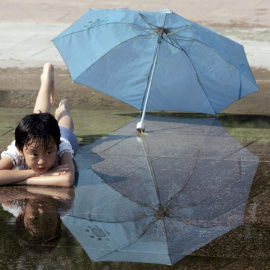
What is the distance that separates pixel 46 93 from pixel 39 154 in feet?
5.47

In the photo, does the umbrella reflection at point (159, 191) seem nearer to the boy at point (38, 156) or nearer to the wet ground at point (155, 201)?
the wet ground at point (155, 201)

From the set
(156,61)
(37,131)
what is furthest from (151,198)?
(156,61)

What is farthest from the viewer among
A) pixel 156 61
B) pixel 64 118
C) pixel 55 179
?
pixel 156 61

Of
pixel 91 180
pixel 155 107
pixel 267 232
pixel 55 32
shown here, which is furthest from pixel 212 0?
pixel 267 232

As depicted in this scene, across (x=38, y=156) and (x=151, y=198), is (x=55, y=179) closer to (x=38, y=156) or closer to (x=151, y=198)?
(x=38, y=156)

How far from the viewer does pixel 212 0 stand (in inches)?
659

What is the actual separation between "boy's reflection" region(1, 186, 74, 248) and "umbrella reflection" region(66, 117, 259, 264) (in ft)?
0.30

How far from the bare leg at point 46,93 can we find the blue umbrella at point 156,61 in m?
0.26

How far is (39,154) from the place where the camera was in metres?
5.16

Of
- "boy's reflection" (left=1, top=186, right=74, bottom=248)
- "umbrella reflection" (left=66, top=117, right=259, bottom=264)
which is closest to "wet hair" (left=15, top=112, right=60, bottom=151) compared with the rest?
"boy's reflection" (left=1, top=186, right=74, bottom=248)

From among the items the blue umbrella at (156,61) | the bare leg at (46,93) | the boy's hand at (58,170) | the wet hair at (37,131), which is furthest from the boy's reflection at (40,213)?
the blue umbrella at (156,61)

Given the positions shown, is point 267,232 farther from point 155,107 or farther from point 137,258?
point 155,107

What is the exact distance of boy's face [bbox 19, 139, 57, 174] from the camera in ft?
16.7

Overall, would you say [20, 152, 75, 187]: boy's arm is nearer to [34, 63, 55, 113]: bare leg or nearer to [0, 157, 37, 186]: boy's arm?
[0, 157, 37, 186]: boy's arm
